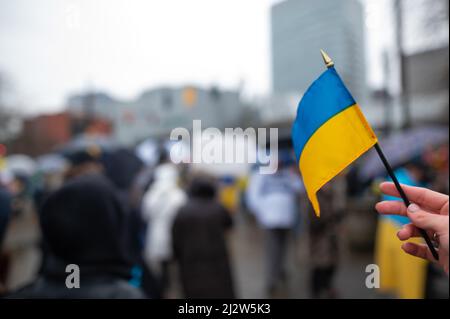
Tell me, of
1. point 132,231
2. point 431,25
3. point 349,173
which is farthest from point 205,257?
point 349,173

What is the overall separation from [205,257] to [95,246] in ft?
4.63

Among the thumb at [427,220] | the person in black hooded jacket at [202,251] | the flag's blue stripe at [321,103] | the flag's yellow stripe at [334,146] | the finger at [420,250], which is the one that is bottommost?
the person in black hooded jacket at [202,251]

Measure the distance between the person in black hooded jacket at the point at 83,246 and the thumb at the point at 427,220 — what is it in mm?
1121

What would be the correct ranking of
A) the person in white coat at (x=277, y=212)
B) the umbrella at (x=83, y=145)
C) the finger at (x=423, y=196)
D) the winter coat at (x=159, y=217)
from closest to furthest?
the finger at (x=423, y=196), the umbrella at (x=83, y=145), the winter coat at (x=159, y=217), the person in white coat at (x=277, y=212)

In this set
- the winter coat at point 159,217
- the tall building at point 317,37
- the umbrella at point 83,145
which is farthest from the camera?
the winter coat at point 159,217

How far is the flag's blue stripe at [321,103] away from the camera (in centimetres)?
113

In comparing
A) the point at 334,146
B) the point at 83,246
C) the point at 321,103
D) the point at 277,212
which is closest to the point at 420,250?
the point at 334,146

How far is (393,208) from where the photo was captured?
1136mm

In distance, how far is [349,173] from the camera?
8180mm

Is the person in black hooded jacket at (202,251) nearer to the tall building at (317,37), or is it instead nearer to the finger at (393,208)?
the tall building at (317,37)

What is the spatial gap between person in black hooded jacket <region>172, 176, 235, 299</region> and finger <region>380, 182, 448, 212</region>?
1.90m

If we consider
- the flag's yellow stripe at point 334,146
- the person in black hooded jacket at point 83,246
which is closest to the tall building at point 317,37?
the flag's yellow stripe at point 334,146

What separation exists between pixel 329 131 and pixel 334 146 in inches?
2.0

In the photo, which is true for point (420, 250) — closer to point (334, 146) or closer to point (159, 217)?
point (334, 146)
